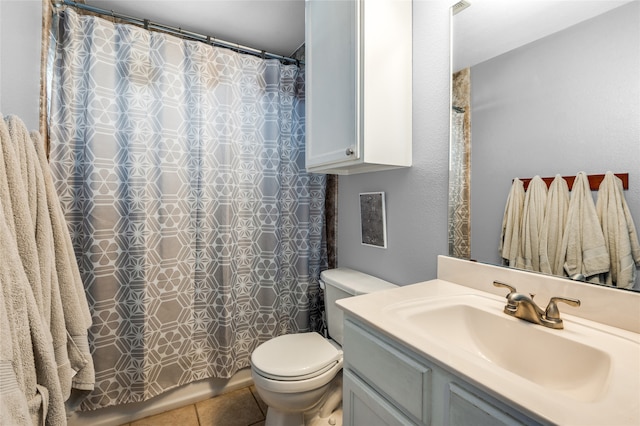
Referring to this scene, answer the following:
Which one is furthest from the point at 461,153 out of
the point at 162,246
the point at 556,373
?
the point at 162,246

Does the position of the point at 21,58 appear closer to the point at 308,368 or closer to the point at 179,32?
the point at 179,32

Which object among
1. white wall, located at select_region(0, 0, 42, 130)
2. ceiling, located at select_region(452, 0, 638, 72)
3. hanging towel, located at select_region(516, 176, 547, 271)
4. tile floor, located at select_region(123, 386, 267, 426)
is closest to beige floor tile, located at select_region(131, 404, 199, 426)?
tile floor, located at select_region(123, 386, 267, 426)

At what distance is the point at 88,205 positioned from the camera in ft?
4.80

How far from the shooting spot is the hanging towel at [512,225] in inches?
38.4

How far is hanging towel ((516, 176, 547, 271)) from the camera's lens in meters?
0.92

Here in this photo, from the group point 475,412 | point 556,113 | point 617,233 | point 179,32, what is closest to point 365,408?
point 475,412

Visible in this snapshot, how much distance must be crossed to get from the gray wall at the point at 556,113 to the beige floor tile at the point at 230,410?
1528mm

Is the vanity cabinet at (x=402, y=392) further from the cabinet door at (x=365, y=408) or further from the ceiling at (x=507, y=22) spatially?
the ceiling at (x=507, y=22)

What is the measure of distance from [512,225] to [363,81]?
0.79 meters

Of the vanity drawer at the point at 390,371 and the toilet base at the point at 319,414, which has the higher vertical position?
the vanity drawer at the point at 390,371

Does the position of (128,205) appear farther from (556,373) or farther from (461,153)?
(556,373)

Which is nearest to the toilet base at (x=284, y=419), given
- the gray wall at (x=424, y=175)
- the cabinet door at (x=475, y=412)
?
the gray wall at (x=424, y=175)

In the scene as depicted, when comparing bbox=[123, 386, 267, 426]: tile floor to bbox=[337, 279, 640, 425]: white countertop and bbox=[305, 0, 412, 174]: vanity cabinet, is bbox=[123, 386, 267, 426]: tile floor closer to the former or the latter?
bbox=[337, 279, 640, 425]: white countertop

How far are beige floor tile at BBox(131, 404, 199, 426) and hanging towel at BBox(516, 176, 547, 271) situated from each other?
1.84m
